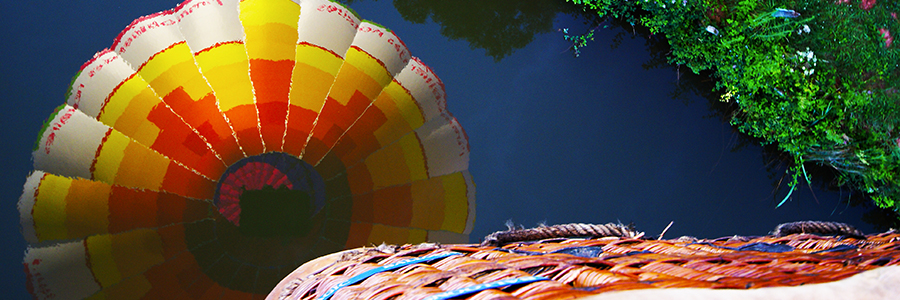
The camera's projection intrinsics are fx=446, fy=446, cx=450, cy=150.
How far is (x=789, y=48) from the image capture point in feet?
7.45

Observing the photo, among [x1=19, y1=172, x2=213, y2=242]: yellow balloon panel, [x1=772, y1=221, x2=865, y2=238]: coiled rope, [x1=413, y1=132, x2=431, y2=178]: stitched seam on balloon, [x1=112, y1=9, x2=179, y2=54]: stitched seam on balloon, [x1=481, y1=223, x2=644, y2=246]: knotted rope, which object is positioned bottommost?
[x1=772, y1=221, x2=865, y2=238]: coiled rope

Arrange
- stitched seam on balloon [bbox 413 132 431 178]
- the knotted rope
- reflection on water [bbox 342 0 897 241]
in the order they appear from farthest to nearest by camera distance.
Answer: reflection on water [bbox 342 0 897 241] → stitched seam on balloon [bbox 413 132 431 178] → the knotted rope

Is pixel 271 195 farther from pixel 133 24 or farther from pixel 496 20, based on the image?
pixel 496 20

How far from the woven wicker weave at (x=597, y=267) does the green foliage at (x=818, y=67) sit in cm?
168

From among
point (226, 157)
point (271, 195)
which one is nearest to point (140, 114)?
point (226, 157)

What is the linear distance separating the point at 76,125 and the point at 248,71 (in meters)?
0.73

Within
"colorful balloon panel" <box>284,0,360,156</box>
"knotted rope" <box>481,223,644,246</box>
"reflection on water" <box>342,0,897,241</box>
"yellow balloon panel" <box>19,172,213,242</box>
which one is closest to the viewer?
"knotted rope" <box>481,223,644,246</box>

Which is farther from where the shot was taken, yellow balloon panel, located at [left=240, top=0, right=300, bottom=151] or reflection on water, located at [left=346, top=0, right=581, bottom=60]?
reflection on water, located at [left=346, top=0, right=581, bottom=60]

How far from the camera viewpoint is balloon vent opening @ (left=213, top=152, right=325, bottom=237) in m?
1.95

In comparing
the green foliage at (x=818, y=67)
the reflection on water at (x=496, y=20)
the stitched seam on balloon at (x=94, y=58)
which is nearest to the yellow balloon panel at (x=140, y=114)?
the stitched seam on balloon at (x=94, y=58)

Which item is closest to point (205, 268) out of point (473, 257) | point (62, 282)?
point (62, 282)

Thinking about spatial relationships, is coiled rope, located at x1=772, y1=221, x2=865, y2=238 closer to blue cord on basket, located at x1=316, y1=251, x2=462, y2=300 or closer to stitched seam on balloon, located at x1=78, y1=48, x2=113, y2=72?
blue cord on basket, located at x1=316, y1=251, x2=462, y2=300

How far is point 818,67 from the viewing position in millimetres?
2256

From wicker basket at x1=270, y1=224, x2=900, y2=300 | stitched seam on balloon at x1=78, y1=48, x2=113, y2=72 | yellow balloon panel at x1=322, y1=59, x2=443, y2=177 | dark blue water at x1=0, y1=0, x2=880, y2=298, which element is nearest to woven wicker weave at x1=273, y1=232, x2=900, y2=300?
wicker basket at x1=270, y1=224, x2=900, y2=300
